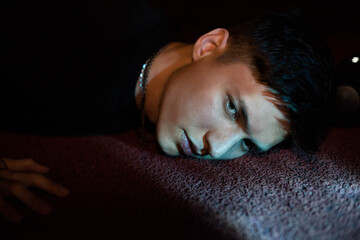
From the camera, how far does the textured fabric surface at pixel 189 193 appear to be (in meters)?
0.43

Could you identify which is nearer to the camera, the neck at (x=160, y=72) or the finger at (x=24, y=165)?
the finger at (x=24, y=165)

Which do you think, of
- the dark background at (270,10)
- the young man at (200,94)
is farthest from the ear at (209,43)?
the dark background at (270,10)

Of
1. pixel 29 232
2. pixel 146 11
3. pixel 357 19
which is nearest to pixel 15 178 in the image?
pixel 29 232

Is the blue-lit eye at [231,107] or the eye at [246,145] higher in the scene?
the blue-lit eye at [231,107]

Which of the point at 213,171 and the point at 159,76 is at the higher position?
the point at 159,76

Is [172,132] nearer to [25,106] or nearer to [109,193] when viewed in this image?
[109,193]

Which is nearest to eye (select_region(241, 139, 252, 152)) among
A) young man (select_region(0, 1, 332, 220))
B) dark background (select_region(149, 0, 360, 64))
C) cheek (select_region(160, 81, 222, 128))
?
young man (select_region(0, 1, 332, 220))

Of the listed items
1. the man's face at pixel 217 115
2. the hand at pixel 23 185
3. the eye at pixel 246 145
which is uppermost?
the man's face at pixel 217 115

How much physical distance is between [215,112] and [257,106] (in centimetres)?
9

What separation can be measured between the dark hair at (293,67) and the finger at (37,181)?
1.45 ft

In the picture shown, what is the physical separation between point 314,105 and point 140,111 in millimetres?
470

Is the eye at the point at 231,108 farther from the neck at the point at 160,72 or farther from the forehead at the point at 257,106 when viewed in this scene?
the neck at the point at 160,72

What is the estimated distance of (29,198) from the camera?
0.46 meters

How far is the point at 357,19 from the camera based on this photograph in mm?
964
